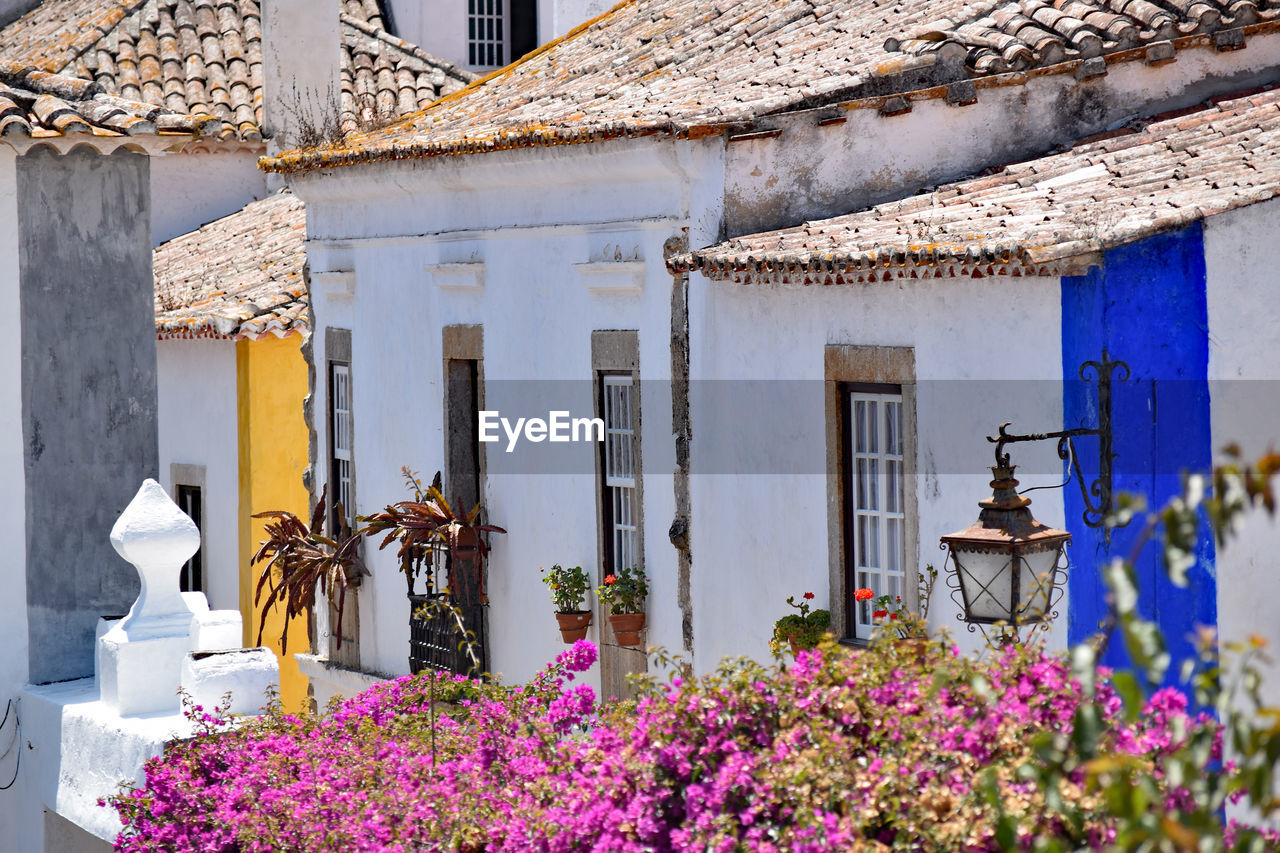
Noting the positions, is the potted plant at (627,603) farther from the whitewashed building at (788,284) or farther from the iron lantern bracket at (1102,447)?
the iron lantern bracket at (1102,447)

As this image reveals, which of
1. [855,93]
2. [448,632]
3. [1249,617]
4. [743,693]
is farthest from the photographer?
[448,632]

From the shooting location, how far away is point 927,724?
5.29 metres

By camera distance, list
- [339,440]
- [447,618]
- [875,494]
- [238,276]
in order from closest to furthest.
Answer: [875,494]
[447,618]
[339,440]
[238,276]

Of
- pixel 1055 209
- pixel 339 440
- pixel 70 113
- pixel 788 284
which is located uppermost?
pixel 70 113

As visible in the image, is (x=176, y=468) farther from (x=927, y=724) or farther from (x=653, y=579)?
(x=927, y=724)

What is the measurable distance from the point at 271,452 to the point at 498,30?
1006 centimetres

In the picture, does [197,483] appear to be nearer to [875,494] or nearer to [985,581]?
[875,494]

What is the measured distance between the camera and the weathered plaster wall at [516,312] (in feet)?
37.7

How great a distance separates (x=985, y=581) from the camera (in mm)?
7441

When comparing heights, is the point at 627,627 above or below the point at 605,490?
below

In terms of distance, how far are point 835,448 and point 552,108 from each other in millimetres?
3857

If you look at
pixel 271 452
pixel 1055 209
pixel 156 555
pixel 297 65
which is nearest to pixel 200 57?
pixel 297 65

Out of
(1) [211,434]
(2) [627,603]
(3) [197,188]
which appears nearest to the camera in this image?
(2) [627,603]

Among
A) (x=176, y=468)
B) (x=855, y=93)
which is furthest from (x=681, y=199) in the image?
(x=176, y=468)
